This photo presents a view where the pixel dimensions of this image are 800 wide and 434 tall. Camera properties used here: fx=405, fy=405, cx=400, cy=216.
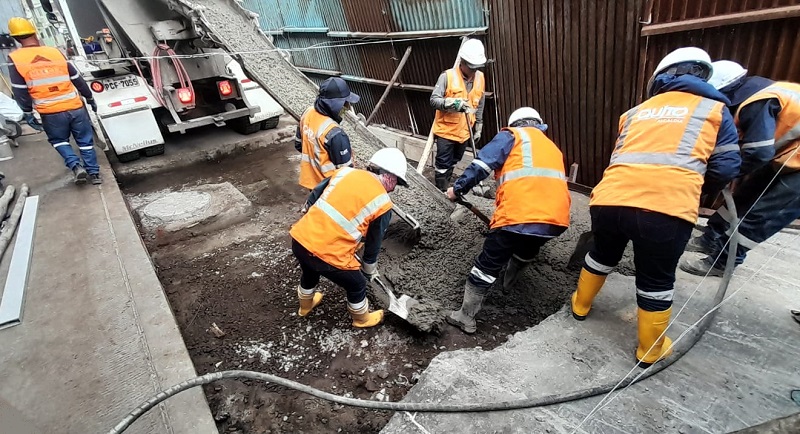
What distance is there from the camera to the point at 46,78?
14.3 ft

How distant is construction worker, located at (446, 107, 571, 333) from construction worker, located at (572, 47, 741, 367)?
1.19ft

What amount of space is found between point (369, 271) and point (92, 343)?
5.97 feet

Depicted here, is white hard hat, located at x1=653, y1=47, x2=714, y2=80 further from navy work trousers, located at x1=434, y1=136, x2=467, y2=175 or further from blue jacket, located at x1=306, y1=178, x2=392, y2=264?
navy work trousers, located at x1=434, y1=136, x2=467, y2=175

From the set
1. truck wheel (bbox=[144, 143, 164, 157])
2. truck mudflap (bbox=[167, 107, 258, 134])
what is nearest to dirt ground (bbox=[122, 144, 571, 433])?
truck mudflap (bbox=[167, 107, 258, 134])

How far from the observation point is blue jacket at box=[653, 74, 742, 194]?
6.84ft

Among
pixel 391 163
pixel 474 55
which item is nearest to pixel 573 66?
pixel 474 55

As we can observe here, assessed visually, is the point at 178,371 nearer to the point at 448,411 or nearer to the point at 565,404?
the point at 448,411

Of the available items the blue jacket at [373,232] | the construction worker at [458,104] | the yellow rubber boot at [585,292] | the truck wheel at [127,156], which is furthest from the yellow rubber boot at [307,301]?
the truck wheel at [127,156]

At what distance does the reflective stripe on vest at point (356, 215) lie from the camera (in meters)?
2.58

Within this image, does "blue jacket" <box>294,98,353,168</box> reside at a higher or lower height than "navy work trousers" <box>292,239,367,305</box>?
higher

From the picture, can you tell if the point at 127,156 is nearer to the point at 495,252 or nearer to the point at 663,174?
the point at 495,252

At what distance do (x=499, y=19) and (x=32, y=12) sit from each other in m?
10.7

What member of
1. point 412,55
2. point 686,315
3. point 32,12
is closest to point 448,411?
point 686,315

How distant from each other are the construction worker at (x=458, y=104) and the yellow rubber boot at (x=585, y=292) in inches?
99.4
